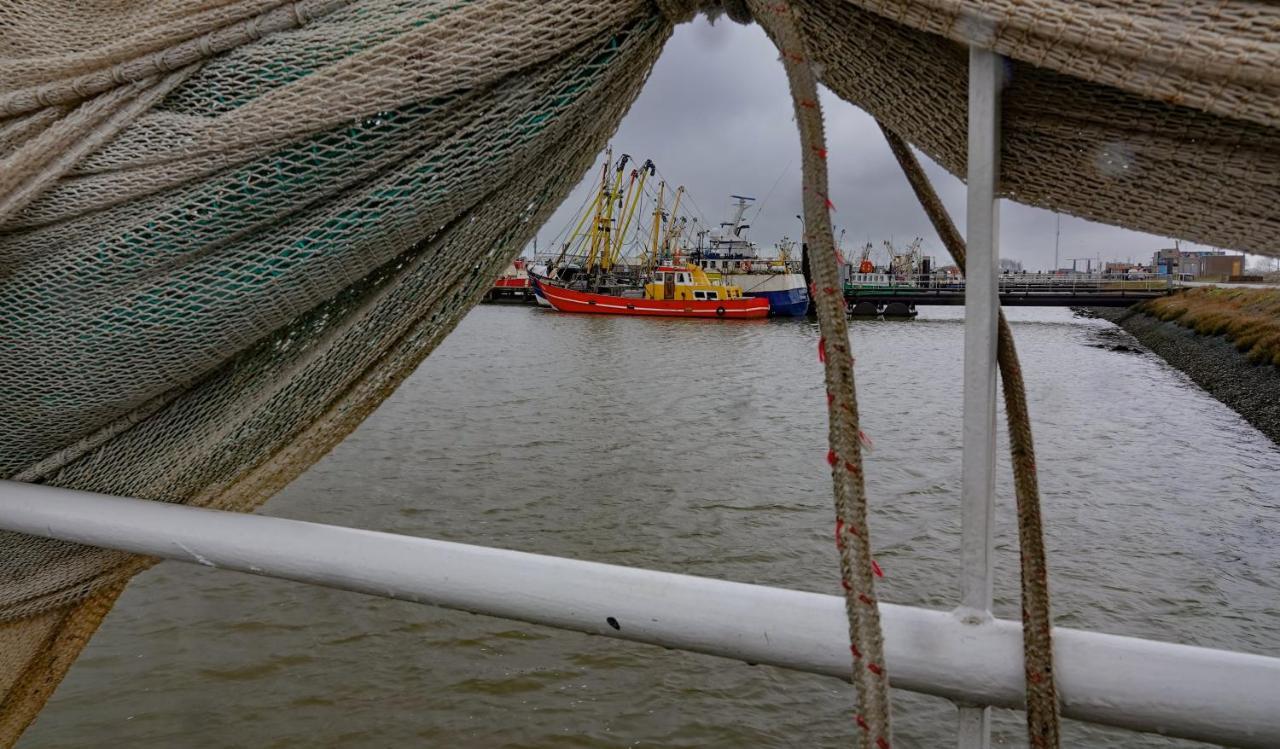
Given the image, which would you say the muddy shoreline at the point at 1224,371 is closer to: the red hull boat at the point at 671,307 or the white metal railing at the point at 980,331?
the red hull boat at the point at 671,307

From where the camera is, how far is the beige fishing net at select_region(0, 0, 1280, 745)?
79cm

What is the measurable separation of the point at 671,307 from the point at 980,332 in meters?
34.0

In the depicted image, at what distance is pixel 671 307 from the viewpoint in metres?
34.7

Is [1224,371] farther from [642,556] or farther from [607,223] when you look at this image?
[607,223]

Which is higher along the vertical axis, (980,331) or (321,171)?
(321,171)

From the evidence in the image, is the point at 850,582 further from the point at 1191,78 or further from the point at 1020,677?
the point at 1191,78

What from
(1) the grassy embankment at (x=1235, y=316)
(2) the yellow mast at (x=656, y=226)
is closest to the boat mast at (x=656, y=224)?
(2) the yellow mast at (x=656, y=226)

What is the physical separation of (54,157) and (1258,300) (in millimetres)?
26487

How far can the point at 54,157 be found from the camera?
3.74ft

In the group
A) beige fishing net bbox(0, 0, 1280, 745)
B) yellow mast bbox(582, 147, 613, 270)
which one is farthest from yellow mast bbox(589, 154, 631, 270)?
beige fishing net bbox(0, 0, 1280, 745)

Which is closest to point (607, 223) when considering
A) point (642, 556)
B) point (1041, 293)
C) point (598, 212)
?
point (598, 212)

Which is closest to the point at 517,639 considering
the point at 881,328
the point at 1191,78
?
the point at 1191,78

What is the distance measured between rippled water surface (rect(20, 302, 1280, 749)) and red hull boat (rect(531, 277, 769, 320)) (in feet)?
59.6

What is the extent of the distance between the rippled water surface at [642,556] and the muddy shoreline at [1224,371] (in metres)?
0.60
